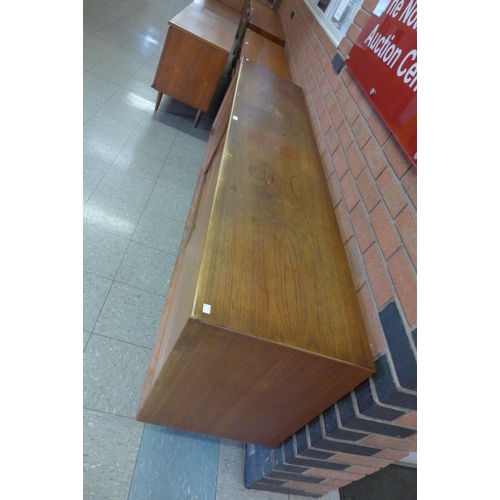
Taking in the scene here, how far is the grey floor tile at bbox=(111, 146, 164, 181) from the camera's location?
2227 mm

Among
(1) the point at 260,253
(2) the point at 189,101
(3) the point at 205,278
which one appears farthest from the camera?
(2) the point at 189,101

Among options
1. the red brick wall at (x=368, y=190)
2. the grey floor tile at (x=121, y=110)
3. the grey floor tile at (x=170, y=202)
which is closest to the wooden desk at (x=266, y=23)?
the grey floor tile at (x=121, y=110)

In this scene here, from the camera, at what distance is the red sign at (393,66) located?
94 centimetres

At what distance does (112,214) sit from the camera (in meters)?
1.89

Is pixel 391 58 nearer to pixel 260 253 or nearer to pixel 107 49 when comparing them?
pixel 260 253

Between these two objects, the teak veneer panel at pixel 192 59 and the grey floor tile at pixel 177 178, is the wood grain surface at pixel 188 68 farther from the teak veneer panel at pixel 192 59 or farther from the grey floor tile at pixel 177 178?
the grey floor tile at pixel 177 178

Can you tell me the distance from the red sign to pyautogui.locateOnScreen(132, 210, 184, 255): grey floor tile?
1308 millimetres

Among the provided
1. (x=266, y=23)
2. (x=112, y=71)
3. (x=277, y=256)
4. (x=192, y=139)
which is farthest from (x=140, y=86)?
(x=277, y=256)

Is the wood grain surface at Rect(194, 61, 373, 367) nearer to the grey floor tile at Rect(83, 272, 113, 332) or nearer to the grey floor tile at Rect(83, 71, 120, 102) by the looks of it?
the grey floor tile at Rect(83, 272, 113, 332)

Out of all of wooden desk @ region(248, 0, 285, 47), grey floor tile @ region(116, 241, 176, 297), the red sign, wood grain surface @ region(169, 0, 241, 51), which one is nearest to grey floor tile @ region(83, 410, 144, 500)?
grey floor tile @ region(116, 241, 176, 297)

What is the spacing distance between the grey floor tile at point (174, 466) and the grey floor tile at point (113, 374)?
15 cm
